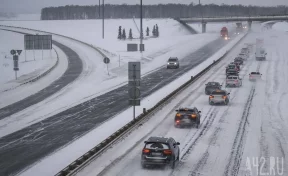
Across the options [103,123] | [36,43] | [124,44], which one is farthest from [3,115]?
[124,44]

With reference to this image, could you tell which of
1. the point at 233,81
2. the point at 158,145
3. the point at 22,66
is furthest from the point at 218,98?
the point at 22,66

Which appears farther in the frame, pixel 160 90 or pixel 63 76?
pixel 63 76

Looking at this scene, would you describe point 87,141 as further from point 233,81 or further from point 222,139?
point 233,81

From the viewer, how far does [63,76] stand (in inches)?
2452

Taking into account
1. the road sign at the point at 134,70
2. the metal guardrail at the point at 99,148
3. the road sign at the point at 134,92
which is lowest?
the metal guardrail at the point at 99,148

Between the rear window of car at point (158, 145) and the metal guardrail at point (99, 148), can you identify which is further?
the rear window of car at point (158, 145)

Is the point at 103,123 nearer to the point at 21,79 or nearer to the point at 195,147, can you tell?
the point at 195,147

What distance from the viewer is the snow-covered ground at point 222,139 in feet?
70.9

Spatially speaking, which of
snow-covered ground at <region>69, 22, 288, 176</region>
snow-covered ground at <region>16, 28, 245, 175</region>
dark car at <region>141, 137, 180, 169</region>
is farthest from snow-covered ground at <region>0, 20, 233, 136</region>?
dark car at <region>141, 137, 180, 169</region>

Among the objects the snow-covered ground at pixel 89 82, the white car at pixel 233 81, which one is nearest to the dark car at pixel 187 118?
the snow-covered ground at pixel 89 82

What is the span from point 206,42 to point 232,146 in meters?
98.3

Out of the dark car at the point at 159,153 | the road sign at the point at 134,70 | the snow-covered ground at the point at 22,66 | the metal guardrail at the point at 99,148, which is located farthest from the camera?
the snow-covered ground at the point at 22,66

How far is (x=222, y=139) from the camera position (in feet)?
91.8

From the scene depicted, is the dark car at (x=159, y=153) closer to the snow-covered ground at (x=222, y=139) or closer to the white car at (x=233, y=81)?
the snow-covered ground at (x=222, y=139)
